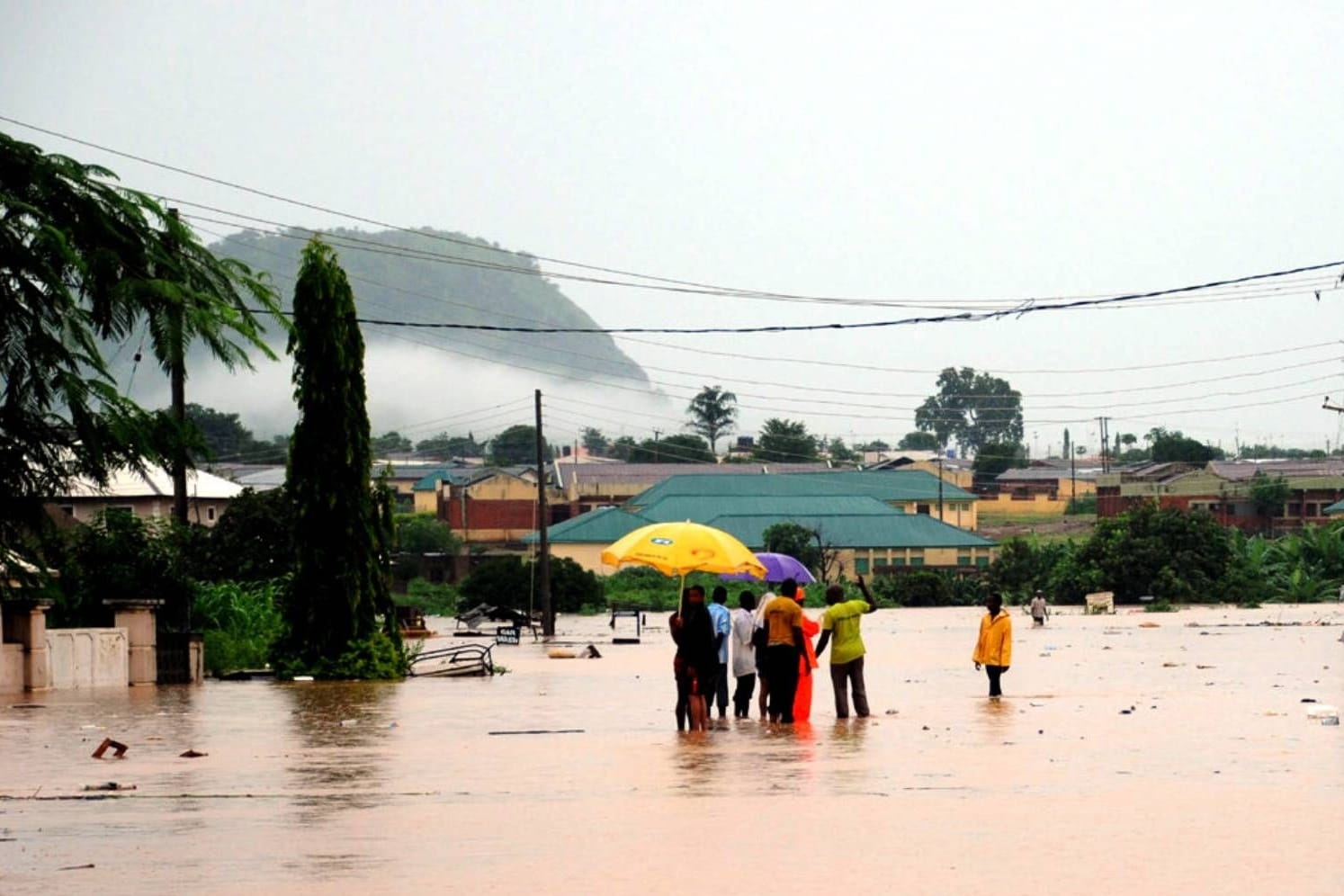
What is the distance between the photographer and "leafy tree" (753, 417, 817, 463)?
7657 inches

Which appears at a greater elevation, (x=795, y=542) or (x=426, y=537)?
(x=426, y=537)

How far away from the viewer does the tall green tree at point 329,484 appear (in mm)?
33719

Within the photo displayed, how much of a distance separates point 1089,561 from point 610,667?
54780 millimetres

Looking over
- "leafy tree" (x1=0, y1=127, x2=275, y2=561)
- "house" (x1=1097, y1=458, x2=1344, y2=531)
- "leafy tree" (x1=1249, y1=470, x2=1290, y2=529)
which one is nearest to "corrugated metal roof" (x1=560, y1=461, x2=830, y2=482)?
"house" (x1=1097, y1=458, x2=1344, y2=531)

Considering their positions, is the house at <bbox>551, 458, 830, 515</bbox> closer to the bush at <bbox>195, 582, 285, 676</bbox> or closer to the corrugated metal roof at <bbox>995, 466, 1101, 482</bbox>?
the corrugated metal roof at <bbox>995, 466, 1101, 482</bbox>

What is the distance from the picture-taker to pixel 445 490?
157 metres

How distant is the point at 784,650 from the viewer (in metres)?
22.3

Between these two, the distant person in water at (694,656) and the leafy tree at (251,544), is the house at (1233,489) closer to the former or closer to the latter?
the leafy tree at (251,544)

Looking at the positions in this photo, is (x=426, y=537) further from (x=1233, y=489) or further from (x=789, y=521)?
(x=1233, y=489)

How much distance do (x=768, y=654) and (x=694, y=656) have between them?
118 centimetres

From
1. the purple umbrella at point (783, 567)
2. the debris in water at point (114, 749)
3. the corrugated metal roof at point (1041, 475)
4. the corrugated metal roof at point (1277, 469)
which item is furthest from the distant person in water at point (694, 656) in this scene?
the corrugated metal roof at point (1041, 475)

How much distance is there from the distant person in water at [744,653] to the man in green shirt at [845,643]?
823 mm

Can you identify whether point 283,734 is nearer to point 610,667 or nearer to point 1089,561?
point 610,667

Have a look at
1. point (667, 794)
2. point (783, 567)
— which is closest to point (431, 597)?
point (783, 567)
